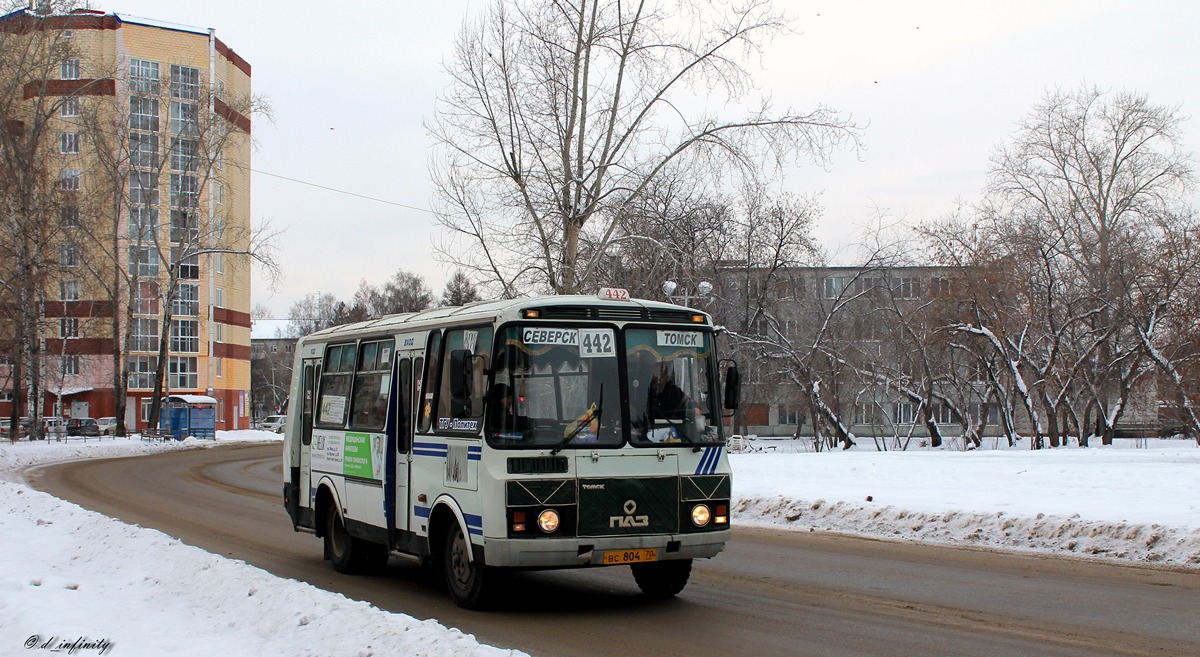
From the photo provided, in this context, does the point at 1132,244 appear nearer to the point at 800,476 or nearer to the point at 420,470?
the point at 800,476

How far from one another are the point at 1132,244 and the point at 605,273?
22.7 metres

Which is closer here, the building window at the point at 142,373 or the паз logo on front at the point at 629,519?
the паз logo on front at the point at 629,519

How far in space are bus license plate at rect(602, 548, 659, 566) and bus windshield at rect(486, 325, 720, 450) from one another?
3.00 ft

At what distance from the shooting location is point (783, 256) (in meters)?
47.8

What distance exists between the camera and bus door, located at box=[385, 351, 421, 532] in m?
11.3

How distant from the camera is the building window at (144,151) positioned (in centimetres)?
5431

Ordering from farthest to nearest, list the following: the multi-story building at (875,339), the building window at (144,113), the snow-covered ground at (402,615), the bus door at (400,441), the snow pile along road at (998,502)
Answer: the building window at (144,113), the multi-story building at (875,339), the snow pile along road at (998,502), the bus door at (400,441), the snow-covered ground at (402,615)

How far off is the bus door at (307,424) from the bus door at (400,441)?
290 centimetres

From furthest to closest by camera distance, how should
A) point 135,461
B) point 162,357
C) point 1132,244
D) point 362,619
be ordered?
point 162,357, point 1132,244, point 135,461, point 362,619

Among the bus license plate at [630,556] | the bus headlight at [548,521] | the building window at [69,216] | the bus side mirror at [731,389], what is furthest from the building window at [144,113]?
the bus license plate at [630,556]

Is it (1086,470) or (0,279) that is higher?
(0,279)

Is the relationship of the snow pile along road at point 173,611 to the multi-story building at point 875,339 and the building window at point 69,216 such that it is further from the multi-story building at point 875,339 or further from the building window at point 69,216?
the building window at point 69,216

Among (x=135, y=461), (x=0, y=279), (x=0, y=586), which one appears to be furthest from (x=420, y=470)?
(x=0, y=279)

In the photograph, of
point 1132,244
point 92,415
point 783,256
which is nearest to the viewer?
point 1132,244
